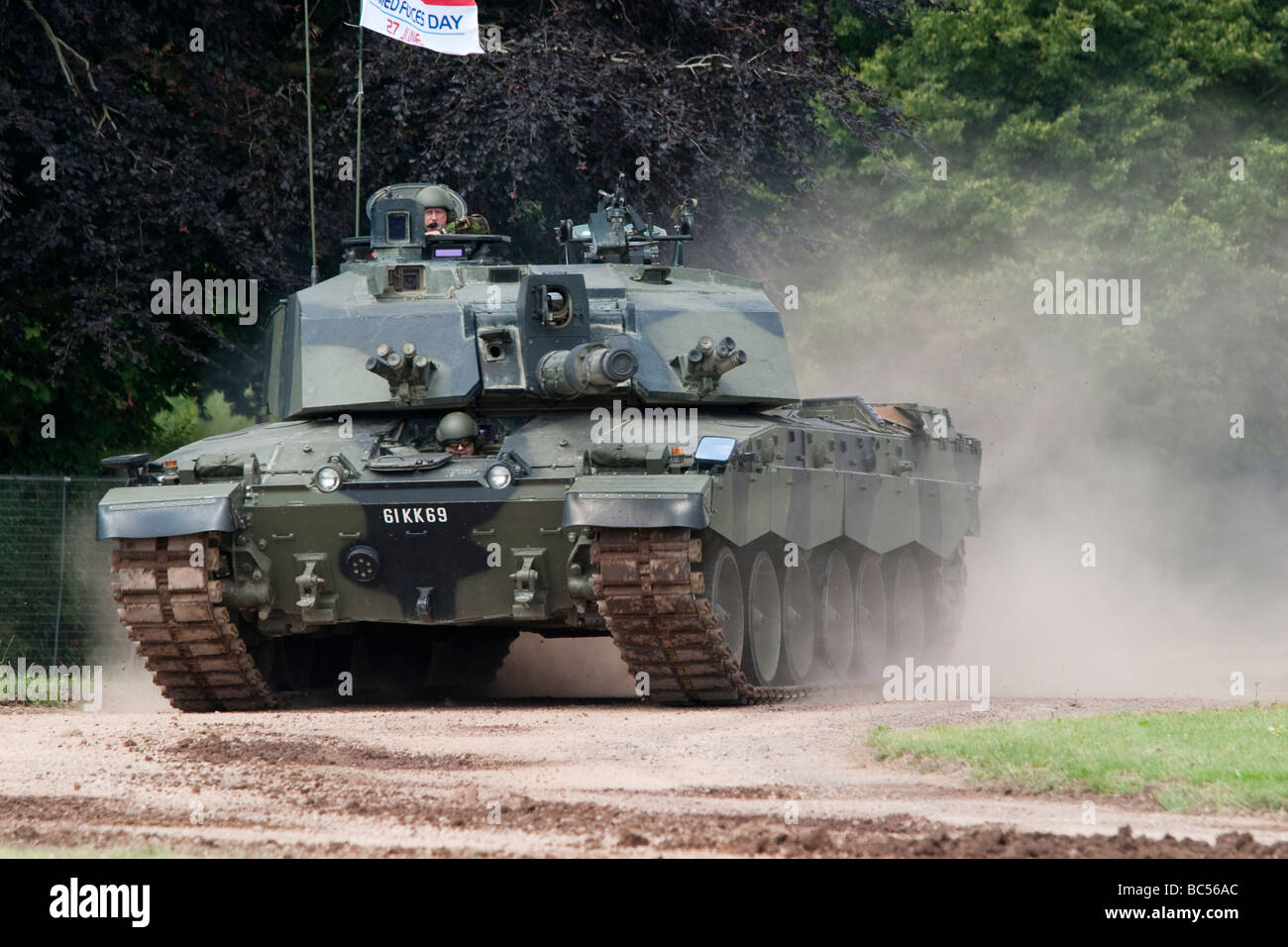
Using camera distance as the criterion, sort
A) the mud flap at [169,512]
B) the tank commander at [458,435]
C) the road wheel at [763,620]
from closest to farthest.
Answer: the mud flap at [169,512], the tank commander at [458,435], the road wheel at [763,620]

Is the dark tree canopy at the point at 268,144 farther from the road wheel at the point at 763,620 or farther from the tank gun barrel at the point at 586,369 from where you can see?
the road wheel at the point at 763,620

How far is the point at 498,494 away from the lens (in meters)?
14.6

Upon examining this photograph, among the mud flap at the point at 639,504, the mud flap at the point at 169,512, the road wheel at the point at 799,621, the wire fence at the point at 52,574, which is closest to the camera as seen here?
the mud flap at the point at 639,504

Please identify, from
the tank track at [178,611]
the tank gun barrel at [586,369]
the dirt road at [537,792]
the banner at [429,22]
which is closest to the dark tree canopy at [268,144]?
the banner at [429,22]

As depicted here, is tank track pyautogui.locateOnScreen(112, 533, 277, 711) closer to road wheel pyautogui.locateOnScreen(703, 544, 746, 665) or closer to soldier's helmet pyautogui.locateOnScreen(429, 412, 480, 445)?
soldier's helmet pyautogui.locateOnScreen(429, 412, 480, 445)

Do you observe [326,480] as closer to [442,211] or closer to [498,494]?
[498,494]

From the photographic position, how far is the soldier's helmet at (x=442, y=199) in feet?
59.9

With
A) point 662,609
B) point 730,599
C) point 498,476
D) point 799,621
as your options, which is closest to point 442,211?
point 498,476

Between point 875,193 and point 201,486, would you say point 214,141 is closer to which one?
point 201,486

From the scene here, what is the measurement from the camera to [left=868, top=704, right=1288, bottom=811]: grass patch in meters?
9.85

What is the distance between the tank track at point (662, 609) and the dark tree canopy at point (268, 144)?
25.3ft

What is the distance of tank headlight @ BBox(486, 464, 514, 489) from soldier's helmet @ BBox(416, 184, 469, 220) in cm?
423
